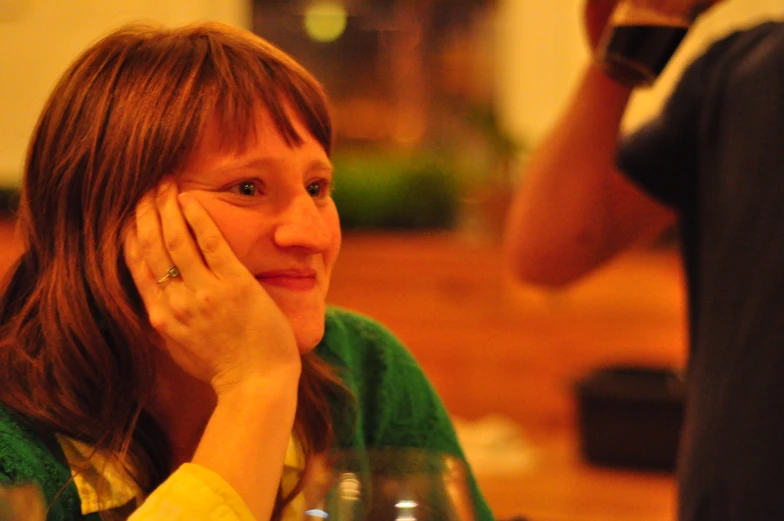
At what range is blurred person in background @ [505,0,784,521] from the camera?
107 centimetres

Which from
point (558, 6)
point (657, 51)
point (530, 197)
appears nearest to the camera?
point (657, 51)

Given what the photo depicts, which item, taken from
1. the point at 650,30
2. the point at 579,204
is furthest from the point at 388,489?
the point at 579,204

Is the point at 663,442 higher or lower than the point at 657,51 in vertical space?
lower

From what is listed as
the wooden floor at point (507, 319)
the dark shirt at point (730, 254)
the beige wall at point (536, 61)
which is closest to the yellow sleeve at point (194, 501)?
the dark shirt at point (730, 254)

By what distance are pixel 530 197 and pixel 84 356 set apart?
2.59 feet

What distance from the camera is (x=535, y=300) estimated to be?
103 inches

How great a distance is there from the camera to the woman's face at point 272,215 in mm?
826

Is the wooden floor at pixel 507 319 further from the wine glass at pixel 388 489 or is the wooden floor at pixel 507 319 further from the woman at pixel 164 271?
the wine glass at pixel 388 489

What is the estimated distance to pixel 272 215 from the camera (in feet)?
2.75

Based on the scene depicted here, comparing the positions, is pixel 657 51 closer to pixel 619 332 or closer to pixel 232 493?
pixel 232 493

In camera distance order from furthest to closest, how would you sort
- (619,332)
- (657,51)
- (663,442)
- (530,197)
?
(619,332) < (663,442) < (530,197) < (657,51)

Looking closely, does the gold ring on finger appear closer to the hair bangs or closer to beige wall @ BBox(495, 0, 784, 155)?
the hair bangs

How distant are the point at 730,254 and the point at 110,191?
2.48ft

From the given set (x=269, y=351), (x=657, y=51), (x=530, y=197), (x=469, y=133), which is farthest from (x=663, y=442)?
(x=469, y=133)
